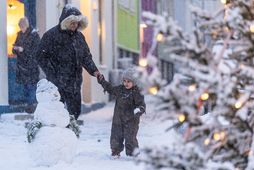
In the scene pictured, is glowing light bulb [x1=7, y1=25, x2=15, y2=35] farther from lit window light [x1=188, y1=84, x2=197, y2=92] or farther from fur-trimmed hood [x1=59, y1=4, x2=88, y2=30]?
lit window light [x1=188, y1=84, x2=197, y2=92]

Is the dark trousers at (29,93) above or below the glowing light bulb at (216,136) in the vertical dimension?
below

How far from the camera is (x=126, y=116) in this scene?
888 cm

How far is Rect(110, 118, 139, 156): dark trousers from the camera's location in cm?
885

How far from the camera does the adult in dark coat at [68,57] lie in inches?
352

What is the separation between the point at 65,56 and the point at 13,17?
6904mm

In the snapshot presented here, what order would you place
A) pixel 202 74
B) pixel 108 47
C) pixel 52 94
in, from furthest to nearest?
pixel 108 47 → pixel 52 94 → pixel 202 74

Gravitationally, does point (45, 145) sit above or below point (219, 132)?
below

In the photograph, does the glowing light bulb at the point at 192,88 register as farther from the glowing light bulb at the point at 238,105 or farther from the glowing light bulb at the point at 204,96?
the glowing light bulb at the point at 238,105

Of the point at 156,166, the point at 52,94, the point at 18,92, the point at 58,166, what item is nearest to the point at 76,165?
the point at 58,166

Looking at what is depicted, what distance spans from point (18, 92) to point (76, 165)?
25.2 ft

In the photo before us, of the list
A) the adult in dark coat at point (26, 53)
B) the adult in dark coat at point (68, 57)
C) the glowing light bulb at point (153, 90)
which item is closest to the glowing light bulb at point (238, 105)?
the glowing light bulb at point (153, 90)

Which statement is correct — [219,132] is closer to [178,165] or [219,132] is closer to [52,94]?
[178,165]

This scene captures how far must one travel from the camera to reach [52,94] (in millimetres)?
7391

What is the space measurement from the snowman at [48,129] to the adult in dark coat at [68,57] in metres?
1.39
